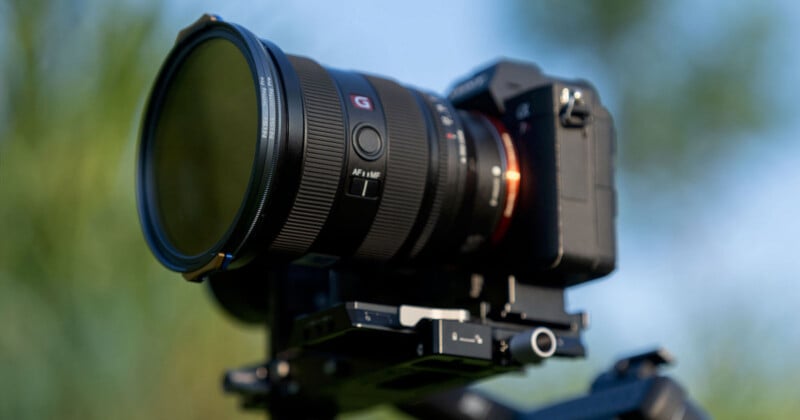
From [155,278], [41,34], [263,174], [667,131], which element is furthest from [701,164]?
[263,174]

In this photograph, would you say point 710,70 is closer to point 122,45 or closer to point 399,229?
point 122,45

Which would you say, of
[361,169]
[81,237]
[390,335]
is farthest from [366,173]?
[81,237]

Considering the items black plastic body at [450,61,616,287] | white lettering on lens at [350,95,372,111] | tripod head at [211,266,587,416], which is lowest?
tripod head at [211,266,587,416]

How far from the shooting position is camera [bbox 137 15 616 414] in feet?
3.92

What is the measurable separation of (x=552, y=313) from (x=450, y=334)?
0.19 m

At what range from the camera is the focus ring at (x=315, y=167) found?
1.18 m

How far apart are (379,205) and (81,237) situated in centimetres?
122

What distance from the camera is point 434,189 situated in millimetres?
1280

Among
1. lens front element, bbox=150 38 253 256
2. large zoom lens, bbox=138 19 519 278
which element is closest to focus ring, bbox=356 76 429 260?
large zoom lens, bbox=138 19 519 278

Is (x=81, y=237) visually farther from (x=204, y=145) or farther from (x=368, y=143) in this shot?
(x=368, y=143)

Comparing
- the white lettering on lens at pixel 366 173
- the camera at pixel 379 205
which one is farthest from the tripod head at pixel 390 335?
the white lettering on lens at pixel 366 173

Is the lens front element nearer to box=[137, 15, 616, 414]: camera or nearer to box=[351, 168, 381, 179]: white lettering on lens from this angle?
box=[137, 15, 616, 414]: camera

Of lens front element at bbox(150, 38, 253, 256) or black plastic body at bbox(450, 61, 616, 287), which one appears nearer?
lens front element at bbox(150, 38, 253, 256)

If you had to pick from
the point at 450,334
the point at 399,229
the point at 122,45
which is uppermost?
the point at 122,45
